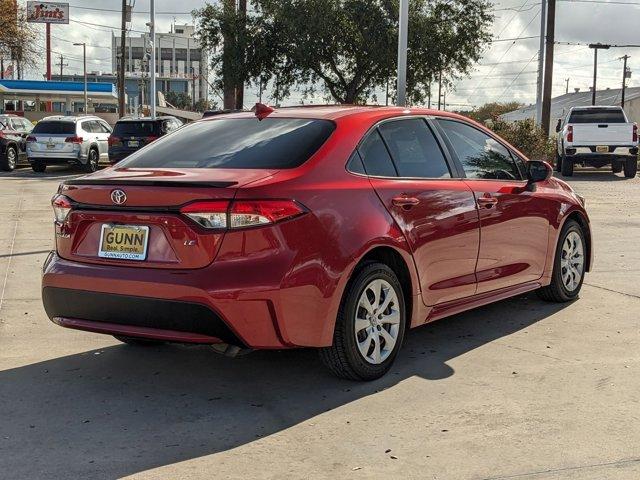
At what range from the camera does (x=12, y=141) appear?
80.2 feet

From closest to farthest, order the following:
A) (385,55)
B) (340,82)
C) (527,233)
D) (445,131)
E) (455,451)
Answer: (455,451)
(445,131)
(527,233)
(385,55)
(340,82)

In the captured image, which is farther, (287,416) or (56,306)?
(56,306)

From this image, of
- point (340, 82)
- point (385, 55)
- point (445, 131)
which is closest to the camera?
point (445, 131)

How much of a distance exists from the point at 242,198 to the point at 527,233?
2.84 metres

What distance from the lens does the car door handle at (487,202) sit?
559 cm

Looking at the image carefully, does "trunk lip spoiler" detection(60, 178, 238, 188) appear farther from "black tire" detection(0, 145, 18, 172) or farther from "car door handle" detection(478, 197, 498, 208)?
"black tire" detection(0, 145, 18, 172)

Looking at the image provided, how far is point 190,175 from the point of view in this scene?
4359 millimetres

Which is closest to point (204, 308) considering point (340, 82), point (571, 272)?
point (571, 272)

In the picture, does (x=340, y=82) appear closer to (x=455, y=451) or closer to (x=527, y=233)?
(x=527, y=233)

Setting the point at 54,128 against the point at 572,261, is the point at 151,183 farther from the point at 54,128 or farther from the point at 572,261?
the point at 54,128

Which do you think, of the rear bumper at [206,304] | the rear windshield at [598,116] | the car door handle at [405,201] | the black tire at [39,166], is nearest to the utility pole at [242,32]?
the black tire at [39,166]

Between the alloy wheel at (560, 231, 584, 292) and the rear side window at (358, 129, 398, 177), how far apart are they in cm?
234

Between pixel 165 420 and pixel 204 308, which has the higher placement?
pixel 204 308

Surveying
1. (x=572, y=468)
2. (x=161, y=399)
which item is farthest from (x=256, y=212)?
(x=572, y=468)
